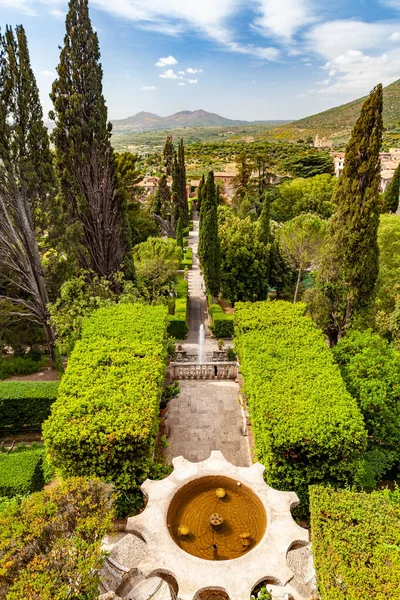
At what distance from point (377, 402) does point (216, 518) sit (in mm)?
6502

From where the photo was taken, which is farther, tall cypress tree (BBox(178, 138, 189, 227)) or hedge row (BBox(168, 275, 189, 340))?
tall cypress tree (BBox(178, 138, 189, 227))

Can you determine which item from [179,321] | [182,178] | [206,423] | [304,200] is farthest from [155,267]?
[304,200]

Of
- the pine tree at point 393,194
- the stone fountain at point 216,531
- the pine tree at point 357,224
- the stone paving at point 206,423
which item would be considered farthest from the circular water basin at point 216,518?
the pine tree at point 393,194

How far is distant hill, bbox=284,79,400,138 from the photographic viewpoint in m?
119

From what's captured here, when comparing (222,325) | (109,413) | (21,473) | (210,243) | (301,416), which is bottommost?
(222,325)

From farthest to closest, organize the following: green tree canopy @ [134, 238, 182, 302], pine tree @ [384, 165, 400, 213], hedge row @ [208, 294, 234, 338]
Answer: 1. pine tree @ [384, 165, 400, 213]
2. green tree canopy @ [134, 238, 182, 302]
3. hedge row @ [208, 294, 234, 338]

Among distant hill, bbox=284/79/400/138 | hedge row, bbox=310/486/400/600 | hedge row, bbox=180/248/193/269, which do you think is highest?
distant hill, bbox=284/79/400/138

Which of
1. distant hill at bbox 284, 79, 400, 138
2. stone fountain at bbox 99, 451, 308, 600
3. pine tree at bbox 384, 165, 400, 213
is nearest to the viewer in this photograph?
stone fountain at bbox 99, 451, 308, 600

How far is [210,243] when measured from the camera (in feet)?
88.7

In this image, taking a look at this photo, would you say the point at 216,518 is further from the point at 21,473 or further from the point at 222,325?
the point at 222,325

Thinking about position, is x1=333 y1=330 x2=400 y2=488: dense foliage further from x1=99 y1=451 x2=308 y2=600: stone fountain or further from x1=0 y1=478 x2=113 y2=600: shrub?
x1=0 y1=478 x2=113 y2=600: shrub

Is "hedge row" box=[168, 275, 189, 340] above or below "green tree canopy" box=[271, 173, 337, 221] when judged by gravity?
below

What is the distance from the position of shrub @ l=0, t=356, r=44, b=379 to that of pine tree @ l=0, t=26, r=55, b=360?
104 inches

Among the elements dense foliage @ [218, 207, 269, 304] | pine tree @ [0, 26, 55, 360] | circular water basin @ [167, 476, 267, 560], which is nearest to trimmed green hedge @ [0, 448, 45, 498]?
circular water basin @ [167, 476, 267, 560]
